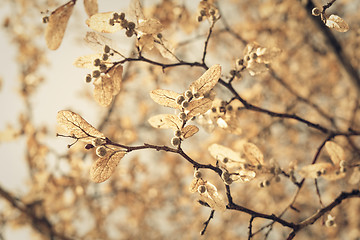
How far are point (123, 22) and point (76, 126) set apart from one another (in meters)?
0.34

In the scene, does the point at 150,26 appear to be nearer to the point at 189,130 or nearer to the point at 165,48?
the point at 165,48

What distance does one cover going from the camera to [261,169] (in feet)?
3.37

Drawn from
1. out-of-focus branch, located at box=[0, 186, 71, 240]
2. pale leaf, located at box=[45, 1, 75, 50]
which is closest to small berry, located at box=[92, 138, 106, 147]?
pale leaf, located at box=[45, 1, 75, 50]

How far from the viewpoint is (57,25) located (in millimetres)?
882

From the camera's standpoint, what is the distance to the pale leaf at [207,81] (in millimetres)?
746

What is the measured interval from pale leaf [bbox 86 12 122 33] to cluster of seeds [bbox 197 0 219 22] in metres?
0.34

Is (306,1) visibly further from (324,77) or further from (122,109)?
(122,109)

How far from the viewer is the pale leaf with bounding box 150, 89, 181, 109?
A: 30.5 inches

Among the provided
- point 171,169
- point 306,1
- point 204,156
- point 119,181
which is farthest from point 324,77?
point 119,181

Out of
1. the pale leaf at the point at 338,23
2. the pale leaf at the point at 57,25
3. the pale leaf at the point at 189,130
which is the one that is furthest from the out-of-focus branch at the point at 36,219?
the pale leaf at the point at 338,23

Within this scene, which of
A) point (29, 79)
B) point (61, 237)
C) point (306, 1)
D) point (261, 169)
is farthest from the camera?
point (29, 79)

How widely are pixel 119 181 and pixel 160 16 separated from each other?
1.85m

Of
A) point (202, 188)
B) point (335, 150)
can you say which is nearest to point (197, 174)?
point (202, 188)

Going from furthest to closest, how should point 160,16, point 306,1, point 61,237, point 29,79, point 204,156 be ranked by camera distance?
1. point 204,156
2. point 29,79
3. point 61,237
4. point 160,16
5. point 306,1
